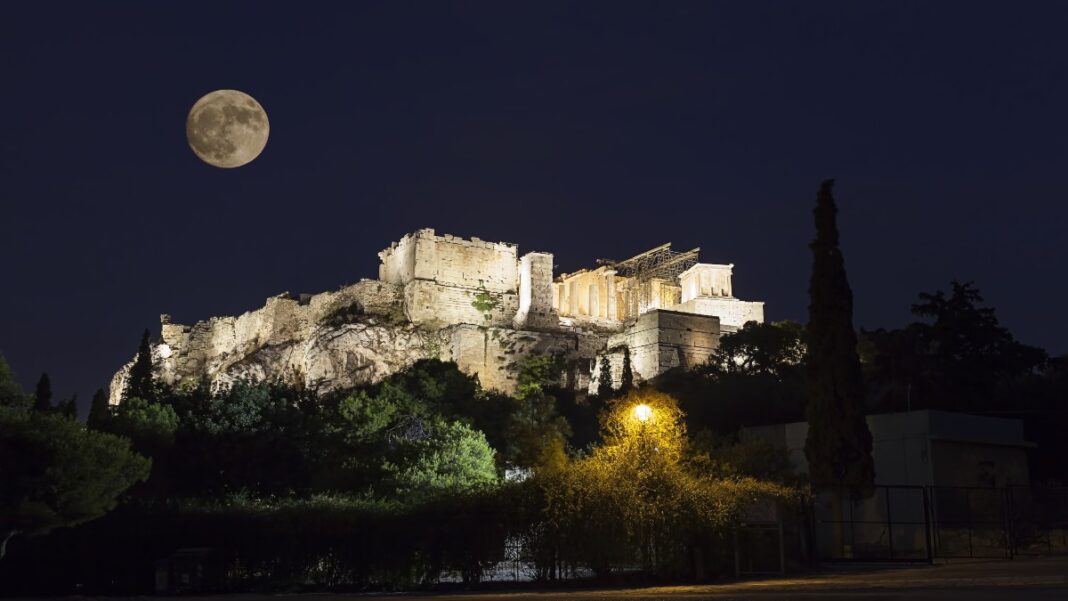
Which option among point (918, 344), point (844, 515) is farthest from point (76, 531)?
point (918, 344)

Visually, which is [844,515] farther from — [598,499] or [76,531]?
[76,531]

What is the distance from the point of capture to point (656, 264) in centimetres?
7800

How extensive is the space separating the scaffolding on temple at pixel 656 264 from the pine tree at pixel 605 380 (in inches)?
618

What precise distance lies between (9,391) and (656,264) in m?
62.2

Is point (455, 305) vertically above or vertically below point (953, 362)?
above

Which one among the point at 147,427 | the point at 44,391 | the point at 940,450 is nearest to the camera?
the point at 147,427

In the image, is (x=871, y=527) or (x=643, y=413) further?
(x=871, y=527)

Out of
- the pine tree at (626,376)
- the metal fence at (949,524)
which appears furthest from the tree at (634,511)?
the pine tree at (626,376)

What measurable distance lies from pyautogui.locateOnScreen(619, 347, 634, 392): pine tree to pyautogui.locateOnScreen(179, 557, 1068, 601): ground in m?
34.3

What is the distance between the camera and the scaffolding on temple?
253 feet

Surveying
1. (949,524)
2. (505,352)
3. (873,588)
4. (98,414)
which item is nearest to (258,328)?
(505,352)

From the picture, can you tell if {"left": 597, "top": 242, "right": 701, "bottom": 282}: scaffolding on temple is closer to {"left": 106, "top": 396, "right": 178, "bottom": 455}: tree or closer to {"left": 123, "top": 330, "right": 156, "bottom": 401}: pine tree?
{"left": 123, "top": 330, "right": 156, "bottom": 401}: pine tree

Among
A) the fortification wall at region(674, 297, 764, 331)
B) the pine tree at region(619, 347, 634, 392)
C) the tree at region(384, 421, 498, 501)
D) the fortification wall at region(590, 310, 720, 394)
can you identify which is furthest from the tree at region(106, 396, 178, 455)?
the fortification wall at region(674, 297, 764, 331)

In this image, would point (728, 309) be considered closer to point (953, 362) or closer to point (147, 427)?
point (953, 362)
